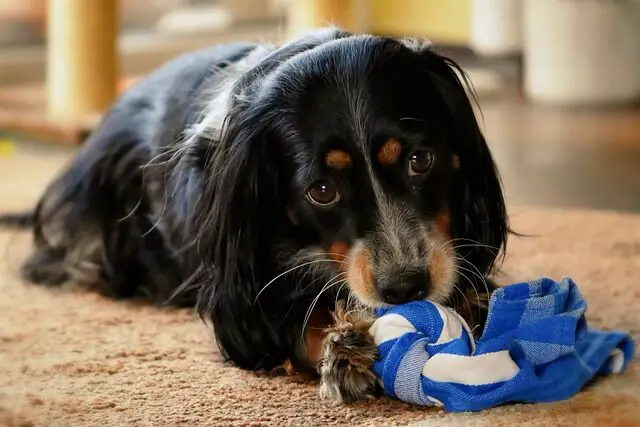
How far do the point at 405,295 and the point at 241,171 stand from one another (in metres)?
0.38

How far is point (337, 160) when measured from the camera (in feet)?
5.82

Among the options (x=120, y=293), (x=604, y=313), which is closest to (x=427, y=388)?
(x=604, y=313)

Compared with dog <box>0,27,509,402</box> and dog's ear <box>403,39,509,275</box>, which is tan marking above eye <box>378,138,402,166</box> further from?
dog's ear <box>403,39,509,275</box>

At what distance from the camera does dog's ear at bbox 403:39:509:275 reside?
1.94 meters

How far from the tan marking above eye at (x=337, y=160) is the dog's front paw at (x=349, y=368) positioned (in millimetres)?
261

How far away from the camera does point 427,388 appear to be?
5.31 ft

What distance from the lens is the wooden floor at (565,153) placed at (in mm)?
3225

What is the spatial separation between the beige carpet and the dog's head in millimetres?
189

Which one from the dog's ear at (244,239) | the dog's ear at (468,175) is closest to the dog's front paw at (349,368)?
the dog's ear at (244,239)

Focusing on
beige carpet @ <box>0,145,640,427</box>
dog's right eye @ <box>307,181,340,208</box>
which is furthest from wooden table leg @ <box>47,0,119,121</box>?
dog's right eye @ <box>307,181,340,208</box>

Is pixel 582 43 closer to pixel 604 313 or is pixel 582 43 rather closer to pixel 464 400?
pixel 604 313

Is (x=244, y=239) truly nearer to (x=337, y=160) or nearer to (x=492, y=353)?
(x=337, y=160)

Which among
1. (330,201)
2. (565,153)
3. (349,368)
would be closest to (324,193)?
(330,201)

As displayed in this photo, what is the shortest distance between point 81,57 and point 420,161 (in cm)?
253
